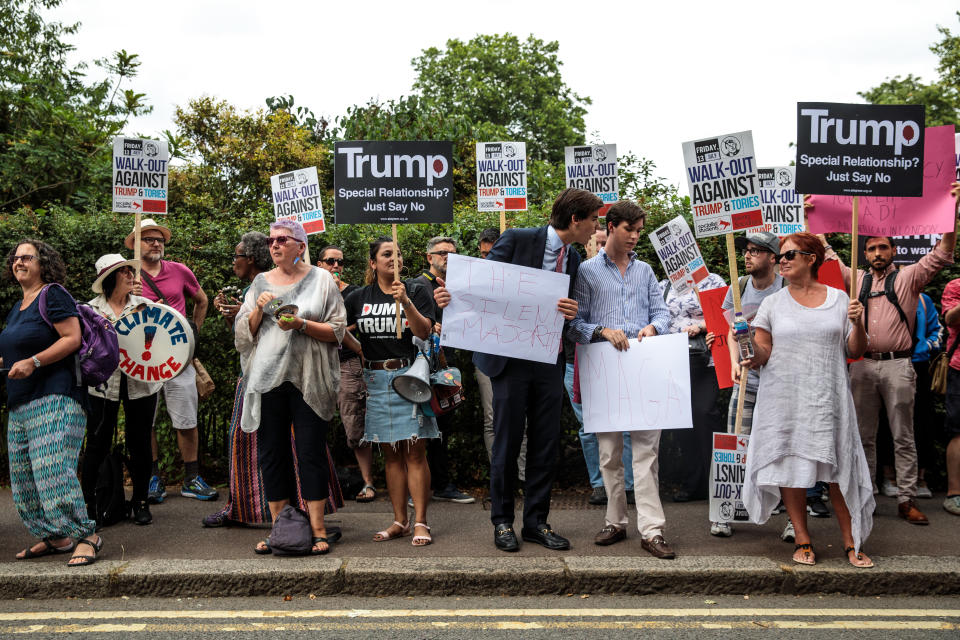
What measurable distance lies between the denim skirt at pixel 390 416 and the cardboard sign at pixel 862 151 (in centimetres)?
307

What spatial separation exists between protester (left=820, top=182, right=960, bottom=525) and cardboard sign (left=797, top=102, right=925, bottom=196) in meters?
0.62

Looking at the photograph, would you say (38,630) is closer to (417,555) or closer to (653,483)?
(417,555)

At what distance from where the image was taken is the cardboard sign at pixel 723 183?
6.23 m

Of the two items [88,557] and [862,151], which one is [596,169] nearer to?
[862,151]

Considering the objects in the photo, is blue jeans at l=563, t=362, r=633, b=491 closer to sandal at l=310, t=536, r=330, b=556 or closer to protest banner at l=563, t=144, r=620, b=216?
sandal at l=310, t=536, r=330, b=556

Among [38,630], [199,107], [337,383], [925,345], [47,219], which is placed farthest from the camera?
[199,107]

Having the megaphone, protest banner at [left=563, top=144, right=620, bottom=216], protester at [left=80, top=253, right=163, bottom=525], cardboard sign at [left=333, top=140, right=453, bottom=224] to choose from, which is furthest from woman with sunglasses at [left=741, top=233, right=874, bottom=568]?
protester at [left=80, top=253, right=163, bottom=525]

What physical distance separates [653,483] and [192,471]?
3998 millimetres

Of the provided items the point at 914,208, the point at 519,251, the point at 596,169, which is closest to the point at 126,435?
the point at 519,251

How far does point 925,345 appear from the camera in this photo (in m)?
7.05

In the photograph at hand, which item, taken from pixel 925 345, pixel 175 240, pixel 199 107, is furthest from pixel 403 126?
pixel 925 345

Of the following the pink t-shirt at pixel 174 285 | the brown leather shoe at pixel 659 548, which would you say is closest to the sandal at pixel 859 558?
the brown leather shoe at pixel 659 548

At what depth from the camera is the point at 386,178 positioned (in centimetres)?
631

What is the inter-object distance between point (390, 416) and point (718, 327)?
8.40 ft
